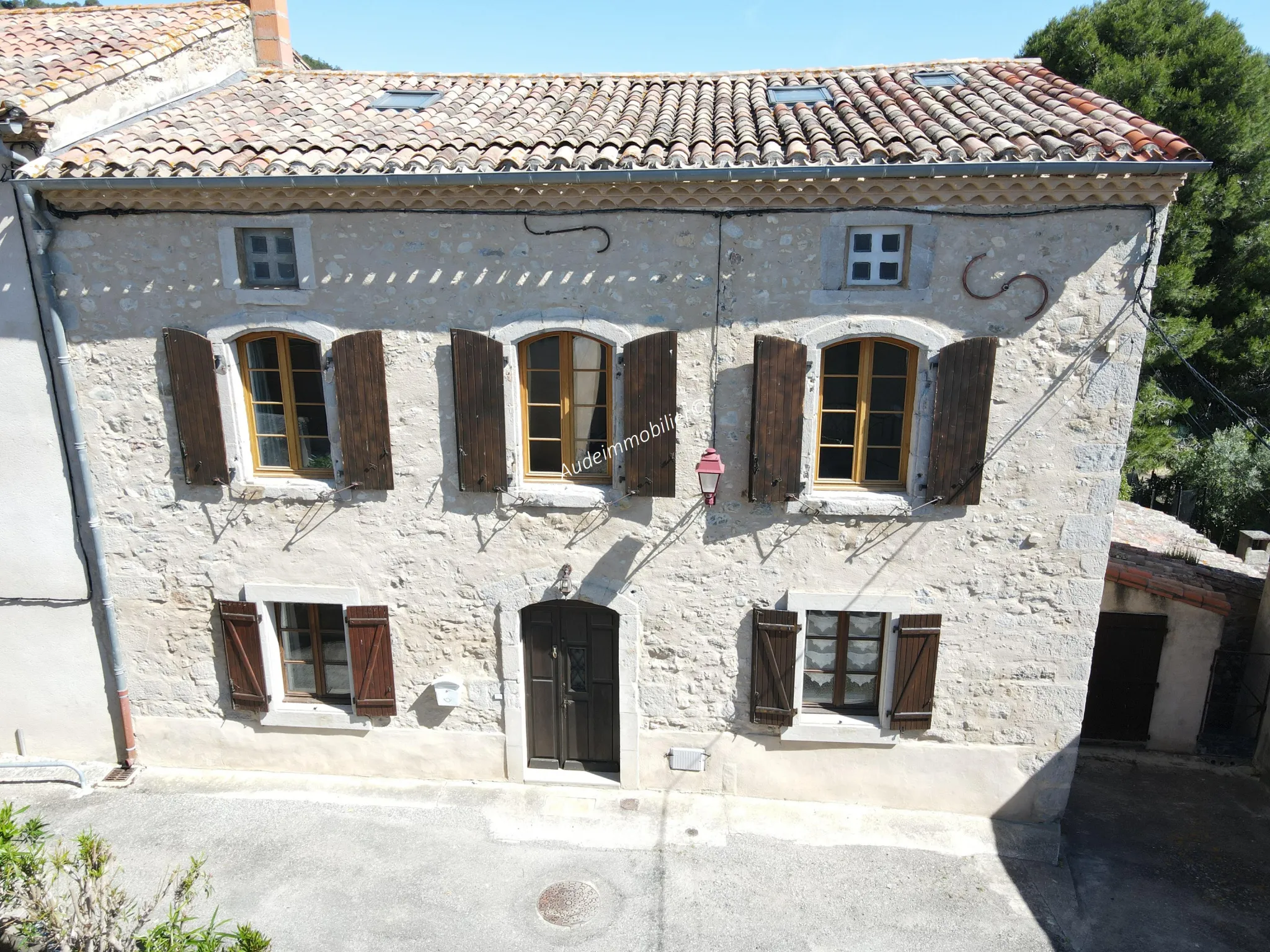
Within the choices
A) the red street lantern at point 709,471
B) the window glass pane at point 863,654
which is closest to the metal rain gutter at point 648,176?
the red street lantern at point 709,471

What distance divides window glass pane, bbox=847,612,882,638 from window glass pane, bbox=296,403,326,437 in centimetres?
547

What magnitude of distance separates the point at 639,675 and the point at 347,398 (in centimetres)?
389

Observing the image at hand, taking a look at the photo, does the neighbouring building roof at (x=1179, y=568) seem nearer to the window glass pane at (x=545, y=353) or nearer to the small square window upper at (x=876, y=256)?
the small square window upper at (x=876, y=256)

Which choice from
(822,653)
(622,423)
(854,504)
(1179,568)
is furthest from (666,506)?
(1179,568)

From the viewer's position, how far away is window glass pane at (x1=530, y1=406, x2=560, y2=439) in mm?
7305

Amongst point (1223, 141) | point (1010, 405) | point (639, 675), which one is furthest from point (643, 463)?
point (1223, 141)

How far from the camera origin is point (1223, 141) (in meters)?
17.1

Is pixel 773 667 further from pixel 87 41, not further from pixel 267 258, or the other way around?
pixel 87 41

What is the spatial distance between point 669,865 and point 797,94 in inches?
313

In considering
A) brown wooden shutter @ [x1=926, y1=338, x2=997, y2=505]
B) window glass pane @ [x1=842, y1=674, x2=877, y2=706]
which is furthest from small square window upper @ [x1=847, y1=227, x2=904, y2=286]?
window glass pane @ [x1=842, y1=674, x2=877, y2=706]

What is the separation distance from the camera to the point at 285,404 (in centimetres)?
744

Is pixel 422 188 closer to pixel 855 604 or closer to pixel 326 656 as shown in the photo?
pixel 326 656

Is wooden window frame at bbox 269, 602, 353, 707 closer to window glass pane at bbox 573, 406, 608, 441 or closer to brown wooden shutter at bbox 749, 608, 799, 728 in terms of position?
window glass pane at bbox 573, 406, 608, 441

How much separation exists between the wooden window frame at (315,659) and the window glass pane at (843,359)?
5355 millimetres
